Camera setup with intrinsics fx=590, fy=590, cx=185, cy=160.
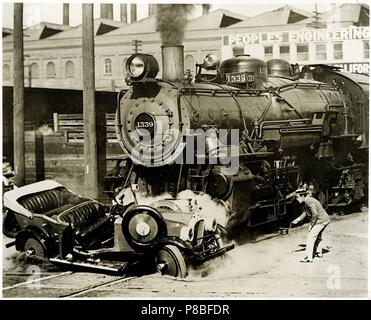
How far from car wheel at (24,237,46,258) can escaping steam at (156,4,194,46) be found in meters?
3.08

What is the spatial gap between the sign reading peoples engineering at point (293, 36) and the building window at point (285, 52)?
8.9 inches

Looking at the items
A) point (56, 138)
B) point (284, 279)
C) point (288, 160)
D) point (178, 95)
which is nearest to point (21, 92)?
point (56, 138)

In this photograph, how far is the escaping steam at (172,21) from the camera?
25.2 ft

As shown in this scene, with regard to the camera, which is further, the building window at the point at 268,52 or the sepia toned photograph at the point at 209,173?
the building window at the point at 268,52

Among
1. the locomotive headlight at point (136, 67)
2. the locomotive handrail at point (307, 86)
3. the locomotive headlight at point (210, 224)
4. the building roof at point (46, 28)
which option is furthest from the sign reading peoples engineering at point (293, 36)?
the locomotive headlight at point (210, 224)

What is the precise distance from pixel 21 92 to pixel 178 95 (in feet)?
10.9

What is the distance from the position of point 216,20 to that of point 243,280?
4.12 metres

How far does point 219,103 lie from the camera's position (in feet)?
26.5

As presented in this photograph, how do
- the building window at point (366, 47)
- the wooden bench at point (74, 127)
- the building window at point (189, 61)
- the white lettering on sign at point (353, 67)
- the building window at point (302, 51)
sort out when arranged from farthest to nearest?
1. the building window at point (189, 61)
2. the white lettering on sign at point (353, 67)
3. the wooden bench at point (74, 127)
4. the building window at point (302, 51)
5. the building window at point (366, 47)

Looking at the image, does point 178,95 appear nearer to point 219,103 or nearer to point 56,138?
point 219,103

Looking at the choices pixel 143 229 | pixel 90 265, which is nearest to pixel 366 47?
pixel 143 229

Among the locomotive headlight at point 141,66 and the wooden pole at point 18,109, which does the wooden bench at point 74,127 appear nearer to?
the wooden pole at point 18,109

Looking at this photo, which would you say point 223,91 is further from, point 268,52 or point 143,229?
point 143,229

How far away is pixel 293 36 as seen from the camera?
9.33 meters
